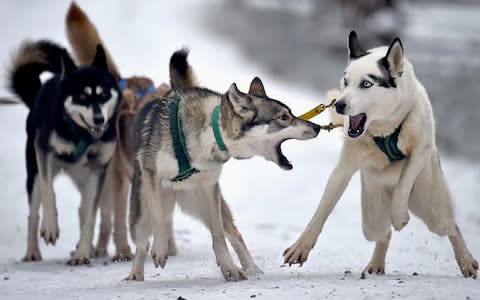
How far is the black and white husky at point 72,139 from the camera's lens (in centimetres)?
687

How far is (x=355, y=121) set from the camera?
5.54m

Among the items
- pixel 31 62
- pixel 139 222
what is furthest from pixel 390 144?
pixel 31 62

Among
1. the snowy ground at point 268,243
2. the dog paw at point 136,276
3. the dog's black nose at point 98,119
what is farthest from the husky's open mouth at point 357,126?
the dog's black nose at point 98,119

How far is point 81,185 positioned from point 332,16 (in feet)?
69.6

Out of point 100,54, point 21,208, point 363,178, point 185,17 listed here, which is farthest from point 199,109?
point 185,17

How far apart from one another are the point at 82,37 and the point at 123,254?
197 centimetres

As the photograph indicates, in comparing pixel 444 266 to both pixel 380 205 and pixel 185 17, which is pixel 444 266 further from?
pixel 185 17

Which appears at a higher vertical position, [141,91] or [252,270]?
[141,91]

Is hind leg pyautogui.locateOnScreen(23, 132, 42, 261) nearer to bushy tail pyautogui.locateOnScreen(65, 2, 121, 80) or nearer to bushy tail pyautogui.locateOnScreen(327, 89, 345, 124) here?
bushy tail pyautogui.locateOnScreen(65, 2, 121, 80)

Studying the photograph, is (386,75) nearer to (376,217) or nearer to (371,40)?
(376,217)

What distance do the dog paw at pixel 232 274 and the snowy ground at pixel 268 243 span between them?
82mm

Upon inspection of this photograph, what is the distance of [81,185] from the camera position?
737 cm

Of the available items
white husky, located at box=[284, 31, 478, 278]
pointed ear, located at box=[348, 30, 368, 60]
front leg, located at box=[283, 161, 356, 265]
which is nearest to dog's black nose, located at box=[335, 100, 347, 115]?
white husky, located at box=[284, 31, 478, 278]

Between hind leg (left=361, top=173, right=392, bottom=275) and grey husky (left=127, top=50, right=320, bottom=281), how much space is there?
80cm
